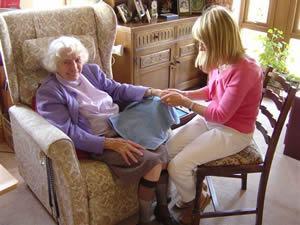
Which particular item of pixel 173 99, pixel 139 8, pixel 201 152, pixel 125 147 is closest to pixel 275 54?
pixel 139 8

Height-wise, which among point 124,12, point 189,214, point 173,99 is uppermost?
point 124,12

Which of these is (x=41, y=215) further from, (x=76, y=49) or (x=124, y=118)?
(x=76, y=49)

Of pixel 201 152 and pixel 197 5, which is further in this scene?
pixel 197 5

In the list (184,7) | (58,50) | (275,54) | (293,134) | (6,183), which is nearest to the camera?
(6,183)

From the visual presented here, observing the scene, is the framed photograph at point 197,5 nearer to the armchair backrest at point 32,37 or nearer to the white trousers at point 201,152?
the armchair backrest at point 32,37

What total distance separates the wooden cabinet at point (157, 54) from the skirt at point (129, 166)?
1423 mm

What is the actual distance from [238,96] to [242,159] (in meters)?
0.36

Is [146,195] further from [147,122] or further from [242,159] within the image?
[242,159]

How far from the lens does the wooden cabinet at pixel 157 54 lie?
Result: 2.84m

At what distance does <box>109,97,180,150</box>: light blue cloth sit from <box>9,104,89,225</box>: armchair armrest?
1.13ft

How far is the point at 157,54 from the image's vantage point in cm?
307

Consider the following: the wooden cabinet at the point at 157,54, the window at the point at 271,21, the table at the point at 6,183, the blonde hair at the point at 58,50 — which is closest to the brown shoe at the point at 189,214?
the table at the point at 6,183

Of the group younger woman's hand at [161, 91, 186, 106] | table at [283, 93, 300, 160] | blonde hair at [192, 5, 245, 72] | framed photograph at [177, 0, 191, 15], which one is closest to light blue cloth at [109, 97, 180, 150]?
younger woman's hand at [161, 91, 186, 106]

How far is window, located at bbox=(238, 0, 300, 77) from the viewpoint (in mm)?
3258
